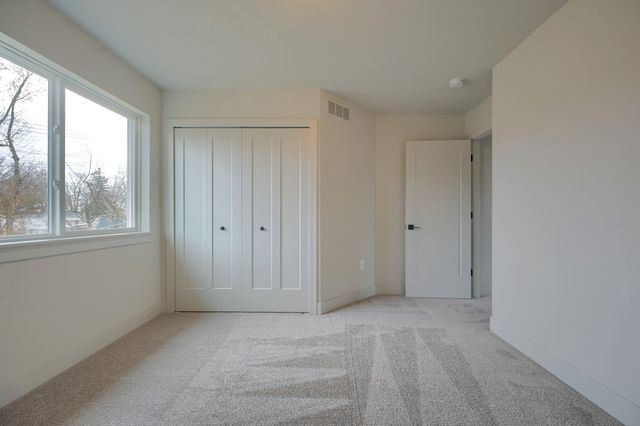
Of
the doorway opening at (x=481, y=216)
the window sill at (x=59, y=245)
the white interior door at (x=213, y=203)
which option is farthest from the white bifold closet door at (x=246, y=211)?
the doorway opening at (x=481, y=216)

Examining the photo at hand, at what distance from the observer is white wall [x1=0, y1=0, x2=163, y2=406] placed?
1617mm

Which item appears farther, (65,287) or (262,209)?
(262,209)

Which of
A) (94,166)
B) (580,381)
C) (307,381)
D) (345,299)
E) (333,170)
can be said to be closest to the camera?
(580,381)

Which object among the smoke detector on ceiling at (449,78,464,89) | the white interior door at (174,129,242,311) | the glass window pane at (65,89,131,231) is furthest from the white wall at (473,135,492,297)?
the glass window pane at (65,89,131,231)

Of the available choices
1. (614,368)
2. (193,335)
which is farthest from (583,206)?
(193,335)

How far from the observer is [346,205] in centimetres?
337

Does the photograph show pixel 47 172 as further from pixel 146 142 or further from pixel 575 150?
pixel 575 150

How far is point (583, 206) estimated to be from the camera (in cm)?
167

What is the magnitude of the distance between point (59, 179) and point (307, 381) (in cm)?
219

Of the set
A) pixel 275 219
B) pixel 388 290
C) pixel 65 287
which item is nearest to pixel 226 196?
pixel 275 219

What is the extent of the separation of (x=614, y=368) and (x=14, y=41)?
12.4 ft

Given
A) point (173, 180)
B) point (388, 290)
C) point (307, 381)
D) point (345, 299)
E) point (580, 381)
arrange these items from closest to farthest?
point (580, 381), point (307, 381), point (173, 180), point (345, 299), point (388, 290)

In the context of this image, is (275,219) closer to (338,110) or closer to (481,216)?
(338,110)

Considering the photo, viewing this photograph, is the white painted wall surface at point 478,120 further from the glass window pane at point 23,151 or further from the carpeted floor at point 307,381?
the glass window pane at point 23,151
